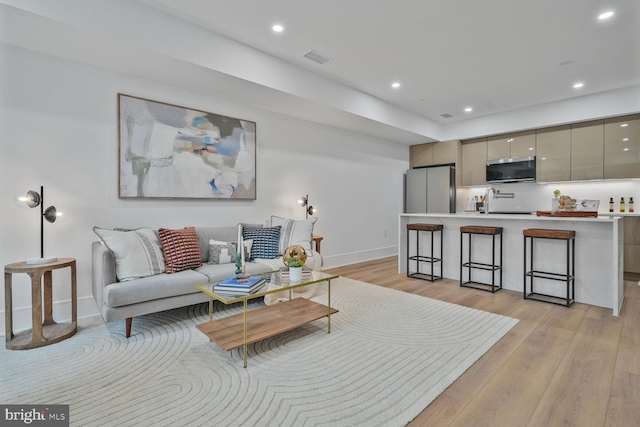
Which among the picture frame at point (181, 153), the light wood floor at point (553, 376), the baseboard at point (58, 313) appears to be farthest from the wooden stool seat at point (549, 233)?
the baseboard at point (58, 313)

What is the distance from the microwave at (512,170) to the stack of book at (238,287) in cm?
539

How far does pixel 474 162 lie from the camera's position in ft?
20.4

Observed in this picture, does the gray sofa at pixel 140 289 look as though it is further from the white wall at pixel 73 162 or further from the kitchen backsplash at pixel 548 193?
the kitchen backsplash at pixel 548 193

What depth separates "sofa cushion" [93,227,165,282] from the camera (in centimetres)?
260

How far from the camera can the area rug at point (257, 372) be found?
159 cm

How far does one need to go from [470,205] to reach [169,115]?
5.79m

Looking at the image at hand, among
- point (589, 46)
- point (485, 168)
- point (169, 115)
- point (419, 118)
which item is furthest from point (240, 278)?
point (485, 168)

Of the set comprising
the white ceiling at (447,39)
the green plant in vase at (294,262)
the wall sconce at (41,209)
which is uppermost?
the white ceiling at (447,39)

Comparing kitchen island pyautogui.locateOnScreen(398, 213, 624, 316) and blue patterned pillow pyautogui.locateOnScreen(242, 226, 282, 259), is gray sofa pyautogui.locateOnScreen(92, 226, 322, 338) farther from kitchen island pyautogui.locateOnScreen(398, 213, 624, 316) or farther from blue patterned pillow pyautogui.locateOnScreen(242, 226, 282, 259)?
kitchen island pyautogui.locateOnScreen(398, 213, 624, 316)

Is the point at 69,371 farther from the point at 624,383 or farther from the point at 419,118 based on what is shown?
the point at 419,118

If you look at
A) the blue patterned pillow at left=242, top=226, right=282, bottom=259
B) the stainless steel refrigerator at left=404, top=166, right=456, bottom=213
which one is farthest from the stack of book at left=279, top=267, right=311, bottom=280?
the stainless steel refrigerator at left=404, top=166, right=456, bottom=213

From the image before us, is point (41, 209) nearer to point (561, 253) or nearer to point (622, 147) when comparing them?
point (561, 253)

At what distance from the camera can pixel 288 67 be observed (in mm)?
3725

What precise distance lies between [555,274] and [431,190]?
321 cm
